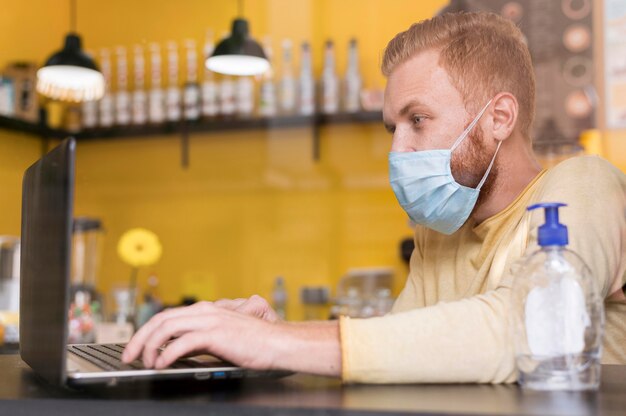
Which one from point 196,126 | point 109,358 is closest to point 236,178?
point 196,126

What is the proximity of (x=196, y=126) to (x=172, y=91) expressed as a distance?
21 centimetres

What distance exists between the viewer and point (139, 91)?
4062 millimetres

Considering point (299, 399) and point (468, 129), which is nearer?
point (299, 399)

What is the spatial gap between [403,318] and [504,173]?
52cm

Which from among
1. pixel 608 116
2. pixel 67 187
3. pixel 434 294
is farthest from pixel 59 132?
pixel 67 187

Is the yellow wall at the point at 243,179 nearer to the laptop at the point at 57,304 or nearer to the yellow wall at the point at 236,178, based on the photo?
the yellow wall at the point at 236,178

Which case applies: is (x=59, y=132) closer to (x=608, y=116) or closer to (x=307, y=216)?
(x=307, y=216)

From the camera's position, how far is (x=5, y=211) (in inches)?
143

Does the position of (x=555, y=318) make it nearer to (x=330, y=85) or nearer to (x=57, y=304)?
(x=57, y=304)

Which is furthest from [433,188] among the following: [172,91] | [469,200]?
[172,91]

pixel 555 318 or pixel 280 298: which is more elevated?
pixel 555 318

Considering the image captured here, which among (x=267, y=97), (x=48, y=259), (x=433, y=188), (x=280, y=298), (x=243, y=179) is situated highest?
(x=267, y=97)

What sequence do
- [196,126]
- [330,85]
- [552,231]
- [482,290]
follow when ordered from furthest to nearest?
1. [196,126]
2. [330,85]
3. [482,290]
4. [552,231]

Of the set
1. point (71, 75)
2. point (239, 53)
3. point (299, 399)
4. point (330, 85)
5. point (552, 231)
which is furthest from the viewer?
point (330, 85)
